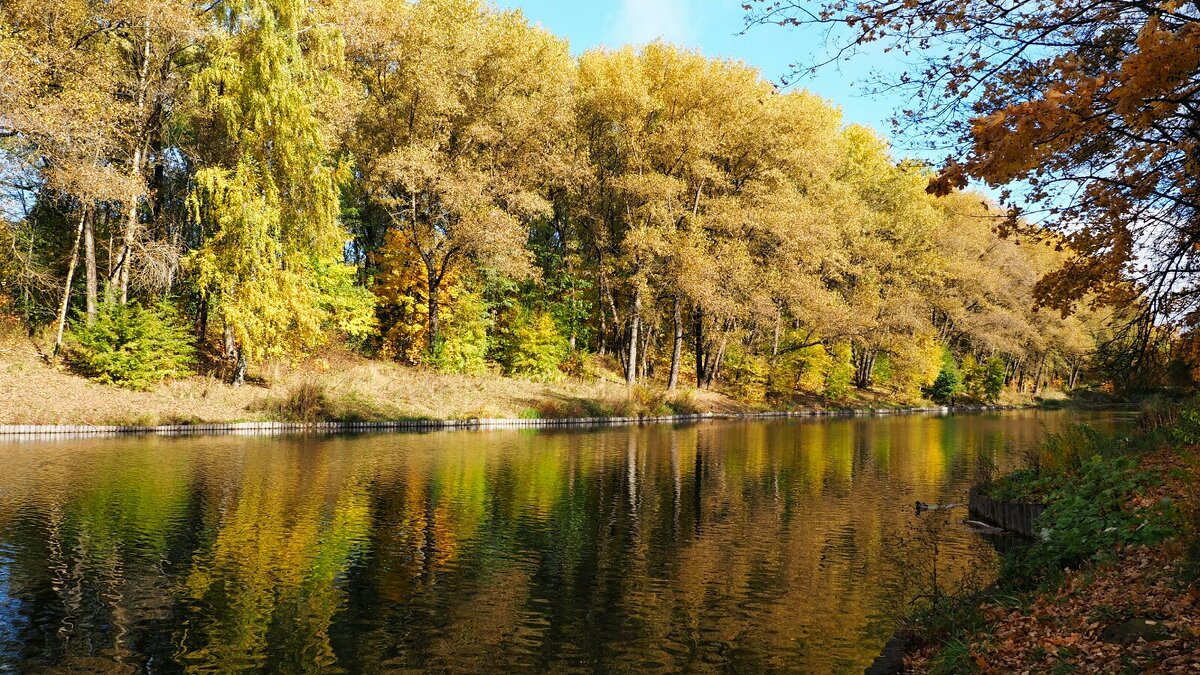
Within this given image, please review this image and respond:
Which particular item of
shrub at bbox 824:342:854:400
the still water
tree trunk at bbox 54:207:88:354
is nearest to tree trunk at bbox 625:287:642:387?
shrub at bbox 824:342:854:400

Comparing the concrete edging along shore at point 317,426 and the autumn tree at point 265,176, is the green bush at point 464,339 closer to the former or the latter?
the concrete edging along shore at point 317,426

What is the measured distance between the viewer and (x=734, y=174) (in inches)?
1796

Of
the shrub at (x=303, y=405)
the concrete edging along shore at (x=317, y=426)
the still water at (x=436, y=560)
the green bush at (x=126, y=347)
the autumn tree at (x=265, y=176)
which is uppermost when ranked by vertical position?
the autumn tree at (x=265, y=176)

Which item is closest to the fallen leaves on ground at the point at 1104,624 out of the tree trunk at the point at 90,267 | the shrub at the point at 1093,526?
the shrub at the point at 1093,526

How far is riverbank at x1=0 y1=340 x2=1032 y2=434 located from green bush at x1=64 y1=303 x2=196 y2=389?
1.57ft

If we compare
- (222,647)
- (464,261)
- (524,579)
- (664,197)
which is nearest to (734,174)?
(664,197)

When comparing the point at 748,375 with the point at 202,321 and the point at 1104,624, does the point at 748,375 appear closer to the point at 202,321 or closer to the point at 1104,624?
the point at 202,321

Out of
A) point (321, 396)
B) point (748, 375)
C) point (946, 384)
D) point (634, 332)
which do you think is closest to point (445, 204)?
point (321, 396)

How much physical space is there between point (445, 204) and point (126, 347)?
1406 centimetres

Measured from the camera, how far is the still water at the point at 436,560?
759 centimetres

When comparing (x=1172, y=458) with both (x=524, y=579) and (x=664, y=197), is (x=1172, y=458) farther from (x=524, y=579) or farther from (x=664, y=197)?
(x=664, y=197)

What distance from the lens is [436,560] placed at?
1087 cm

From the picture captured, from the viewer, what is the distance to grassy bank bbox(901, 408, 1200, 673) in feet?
19.0

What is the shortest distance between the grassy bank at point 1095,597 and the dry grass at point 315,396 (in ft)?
82.2
